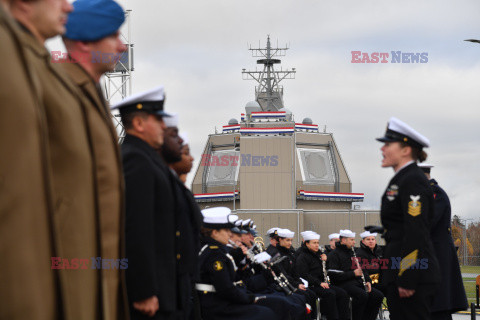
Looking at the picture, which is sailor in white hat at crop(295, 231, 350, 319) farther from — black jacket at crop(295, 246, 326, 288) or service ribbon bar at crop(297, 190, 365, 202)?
service ribbon bar at crop(297, 190, 365, 202)

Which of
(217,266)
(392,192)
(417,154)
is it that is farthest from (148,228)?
(217,266)

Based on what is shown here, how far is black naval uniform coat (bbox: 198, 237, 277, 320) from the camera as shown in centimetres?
823

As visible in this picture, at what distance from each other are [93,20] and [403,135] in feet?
11.1

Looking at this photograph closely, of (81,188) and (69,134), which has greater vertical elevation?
(69,134)

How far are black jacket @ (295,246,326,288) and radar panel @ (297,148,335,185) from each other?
3094 cm

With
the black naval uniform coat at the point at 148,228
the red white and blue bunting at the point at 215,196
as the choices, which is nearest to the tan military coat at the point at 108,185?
the black naval uniform coat at the point at 148,228

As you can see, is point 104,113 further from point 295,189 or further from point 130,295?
point 295,189

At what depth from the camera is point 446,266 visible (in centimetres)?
713

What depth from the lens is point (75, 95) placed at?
283 cm

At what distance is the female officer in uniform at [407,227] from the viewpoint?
610 cm

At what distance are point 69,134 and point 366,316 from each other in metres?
14.5

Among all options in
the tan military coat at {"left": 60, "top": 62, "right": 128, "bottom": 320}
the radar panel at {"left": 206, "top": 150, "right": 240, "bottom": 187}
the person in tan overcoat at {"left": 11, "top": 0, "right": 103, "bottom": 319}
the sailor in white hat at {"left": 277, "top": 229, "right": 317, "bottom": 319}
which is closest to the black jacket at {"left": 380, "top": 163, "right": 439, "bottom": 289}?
the tan military coat at {"left": 60, "top": 62, "right": 128, "bottom": 320}

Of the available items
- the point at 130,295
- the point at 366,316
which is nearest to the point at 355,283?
the point at 366,316

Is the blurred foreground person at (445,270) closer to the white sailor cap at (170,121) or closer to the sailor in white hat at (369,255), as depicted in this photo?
the white sailor cap at (170,121)
